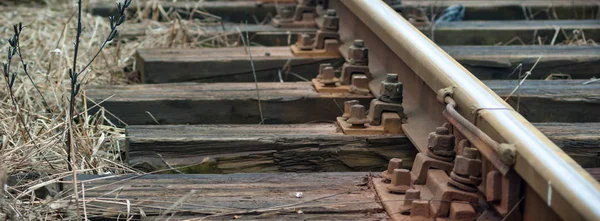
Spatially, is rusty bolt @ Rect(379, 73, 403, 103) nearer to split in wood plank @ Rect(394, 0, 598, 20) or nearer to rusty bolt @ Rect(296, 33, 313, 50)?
rusty bolt @ Rect(296, 33, 313, 50)

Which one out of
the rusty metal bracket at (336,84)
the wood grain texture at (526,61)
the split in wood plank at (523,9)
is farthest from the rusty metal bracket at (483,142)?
the split in wood plank at (523,9)

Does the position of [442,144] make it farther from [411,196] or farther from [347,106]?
[347,106]

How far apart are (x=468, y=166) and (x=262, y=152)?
90 cm

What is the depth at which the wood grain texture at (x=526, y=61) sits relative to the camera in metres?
4.48

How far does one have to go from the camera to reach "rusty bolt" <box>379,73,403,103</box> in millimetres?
3570

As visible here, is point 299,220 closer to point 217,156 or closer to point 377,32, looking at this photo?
point 217,156

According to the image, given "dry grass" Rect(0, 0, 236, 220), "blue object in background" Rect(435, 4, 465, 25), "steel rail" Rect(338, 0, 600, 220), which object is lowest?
"dry grass" Rect(0, 0, 236, 220)

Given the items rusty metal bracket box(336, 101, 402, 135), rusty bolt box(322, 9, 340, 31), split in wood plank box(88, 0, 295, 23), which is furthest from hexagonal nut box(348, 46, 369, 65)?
split in wood plank box(88, 0, 295, 23)

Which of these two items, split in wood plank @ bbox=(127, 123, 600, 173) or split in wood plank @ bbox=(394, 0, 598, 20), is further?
split in wood plank @ bbox=(394, 0, 598, 20)

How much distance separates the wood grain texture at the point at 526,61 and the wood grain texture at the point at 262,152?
1.13 meters

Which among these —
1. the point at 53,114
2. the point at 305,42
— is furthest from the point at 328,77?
the point at 53,114

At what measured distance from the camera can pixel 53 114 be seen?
3.72m

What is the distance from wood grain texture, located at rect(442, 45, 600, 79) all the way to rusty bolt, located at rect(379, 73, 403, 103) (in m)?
0.97

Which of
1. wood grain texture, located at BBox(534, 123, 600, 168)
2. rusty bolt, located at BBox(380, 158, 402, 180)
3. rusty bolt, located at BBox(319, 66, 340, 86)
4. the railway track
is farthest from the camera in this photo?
rusty bolt, located at BBox(319, 66, 340, 86)
